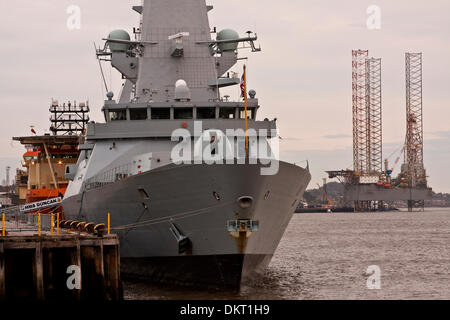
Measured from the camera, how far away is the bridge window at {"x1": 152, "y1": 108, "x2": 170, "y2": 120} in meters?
31.5

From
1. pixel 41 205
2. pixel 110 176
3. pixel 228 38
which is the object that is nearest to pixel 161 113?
pixel 110 176

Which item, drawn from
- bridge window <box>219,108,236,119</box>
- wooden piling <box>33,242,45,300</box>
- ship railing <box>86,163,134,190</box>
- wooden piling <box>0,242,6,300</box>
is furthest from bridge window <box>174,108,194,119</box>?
wooden piling <box>0,242,6,300</box>

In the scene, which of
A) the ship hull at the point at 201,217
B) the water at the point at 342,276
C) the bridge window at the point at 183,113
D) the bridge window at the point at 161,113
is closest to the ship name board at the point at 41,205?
the bridge window at the point at 161,113

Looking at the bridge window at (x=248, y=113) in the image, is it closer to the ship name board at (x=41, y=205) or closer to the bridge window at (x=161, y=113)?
the bridge window at (x=161, y=113)

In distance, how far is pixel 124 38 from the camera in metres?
35.3

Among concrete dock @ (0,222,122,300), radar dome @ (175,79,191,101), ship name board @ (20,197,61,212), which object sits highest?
radar dome @ (175,79,191,101)

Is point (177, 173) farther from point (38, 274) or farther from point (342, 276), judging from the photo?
point (342, 276)

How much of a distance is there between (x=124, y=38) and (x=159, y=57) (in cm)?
226

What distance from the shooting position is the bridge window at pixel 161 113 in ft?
103

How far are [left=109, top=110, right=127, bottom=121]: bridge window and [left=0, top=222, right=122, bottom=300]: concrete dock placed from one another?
973 cm

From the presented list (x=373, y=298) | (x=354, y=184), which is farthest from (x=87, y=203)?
(x=354, y=184)

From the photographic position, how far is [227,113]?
31781 mm

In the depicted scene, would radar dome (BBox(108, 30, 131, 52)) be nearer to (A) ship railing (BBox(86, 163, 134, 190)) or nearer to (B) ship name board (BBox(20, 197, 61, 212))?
(A) ship railing (BBox(86, 163, 134, 190))
